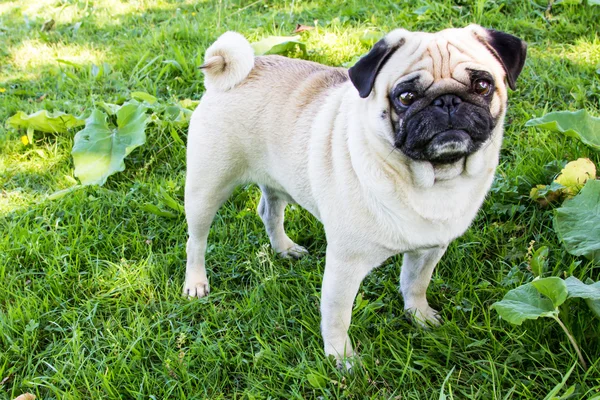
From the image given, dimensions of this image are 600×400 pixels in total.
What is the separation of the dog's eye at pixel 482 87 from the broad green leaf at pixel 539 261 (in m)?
0.83

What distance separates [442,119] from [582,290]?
0.84 m

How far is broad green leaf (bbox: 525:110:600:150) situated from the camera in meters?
3.06

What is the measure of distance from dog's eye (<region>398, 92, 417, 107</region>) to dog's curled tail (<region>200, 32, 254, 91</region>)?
2.95 feet

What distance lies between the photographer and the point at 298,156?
2.56 metres

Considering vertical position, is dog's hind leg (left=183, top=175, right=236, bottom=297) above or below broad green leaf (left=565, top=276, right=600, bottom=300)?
below

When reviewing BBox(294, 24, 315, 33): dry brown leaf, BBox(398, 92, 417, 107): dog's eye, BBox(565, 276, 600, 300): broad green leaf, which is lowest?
BBox(294, 24, 315, 33): dry brown leaf

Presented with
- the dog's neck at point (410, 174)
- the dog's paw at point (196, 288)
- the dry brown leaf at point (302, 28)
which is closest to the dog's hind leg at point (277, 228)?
the dog's paw at point (196, 288)

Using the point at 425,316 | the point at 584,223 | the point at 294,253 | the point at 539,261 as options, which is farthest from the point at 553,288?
the point at 294,253

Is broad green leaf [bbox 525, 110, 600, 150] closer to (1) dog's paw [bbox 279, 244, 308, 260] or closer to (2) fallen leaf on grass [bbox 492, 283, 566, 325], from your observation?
(2) fallen leaf on grass [bbox 492, 283, 566, 325]

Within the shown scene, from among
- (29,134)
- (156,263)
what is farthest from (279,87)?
(29,134)

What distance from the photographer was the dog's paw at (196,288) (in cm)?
306

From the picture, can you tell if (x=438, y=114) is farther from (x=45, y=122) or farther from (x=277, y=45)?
(x=45, y=122)

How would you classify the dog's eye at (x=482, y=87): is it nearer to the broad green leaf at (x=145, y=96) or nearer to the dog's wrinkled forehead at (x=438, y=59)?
the dog's wrinkled forehead at (x=438, y=59)

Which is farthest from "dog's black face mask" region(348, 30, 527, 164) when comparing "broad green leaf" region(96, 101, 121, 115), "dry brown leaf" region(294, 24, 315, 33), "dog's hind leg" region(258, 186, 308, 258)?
"dry brown leaf" region(294, 24, 315, 33)
